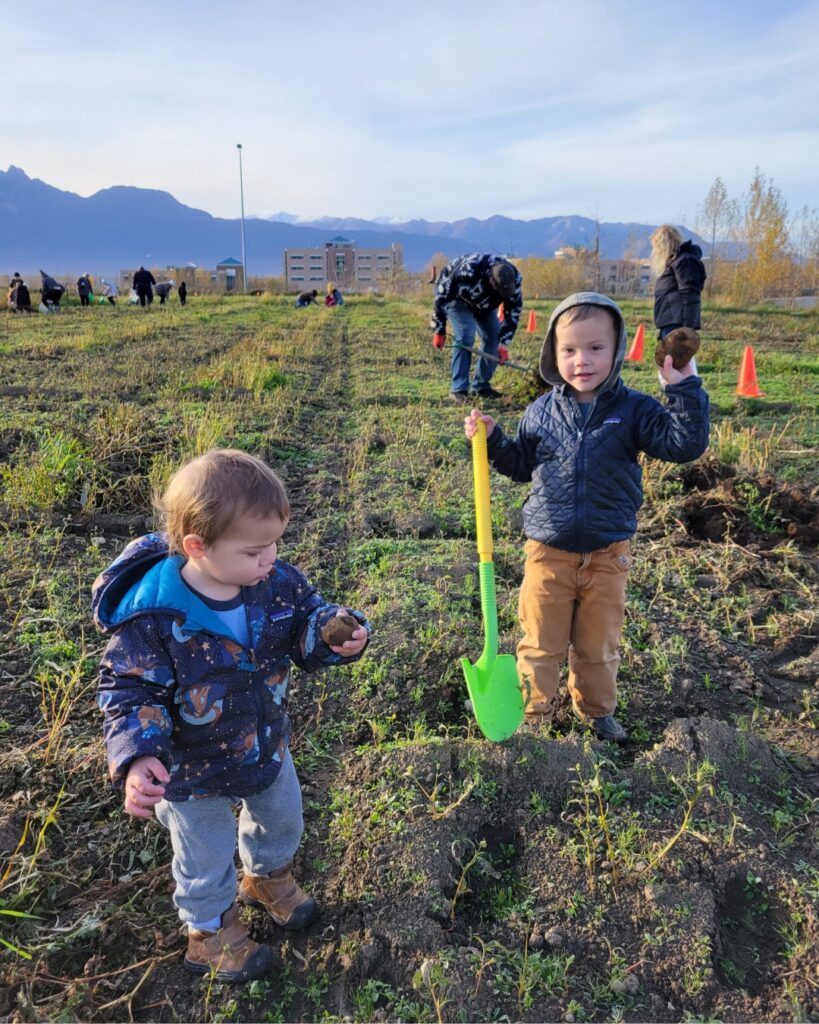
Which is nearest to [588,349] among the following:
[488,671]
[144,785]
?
[488,671]

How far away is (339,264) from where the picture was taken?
102 m

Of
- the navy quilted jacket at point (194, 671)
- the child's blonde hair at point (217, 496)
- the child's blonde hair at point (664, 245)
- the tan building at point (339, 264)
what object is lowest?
the navy quilted jacket at point (194, 671)

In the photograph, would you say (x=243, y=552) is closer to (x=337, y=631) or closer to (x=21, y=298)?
(x=337, y=631)

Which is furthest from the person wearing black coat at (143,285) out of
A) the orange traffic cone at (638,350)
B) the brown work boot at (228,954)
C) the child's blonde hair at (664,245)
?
the brown work boot at (228,954)

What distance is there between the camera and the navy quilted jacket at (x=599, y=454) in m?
2.28

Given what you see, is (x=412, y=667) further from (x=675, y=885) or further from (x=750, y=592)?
(x=750, y=592)

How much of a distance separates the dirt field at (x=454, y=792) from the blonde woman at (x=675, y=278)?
2346 mm

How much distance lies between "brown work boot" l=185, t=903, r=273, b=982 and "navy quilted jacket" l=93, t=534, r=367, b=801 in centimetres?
33

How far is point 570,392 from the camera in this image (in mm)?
2434

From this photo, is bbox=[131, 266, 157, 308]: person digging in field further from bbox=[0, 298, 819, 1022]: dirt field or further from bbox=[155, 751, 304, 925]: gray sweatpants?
bbox=[155, 751, 304, 925]: gray sweatpants

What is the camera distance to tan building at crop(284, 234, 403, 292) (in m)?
101

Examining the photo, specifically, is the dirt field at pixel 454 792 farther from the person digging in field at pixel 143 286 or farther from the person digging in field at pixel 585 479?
Answer: the person digging in field at pixel 143 286

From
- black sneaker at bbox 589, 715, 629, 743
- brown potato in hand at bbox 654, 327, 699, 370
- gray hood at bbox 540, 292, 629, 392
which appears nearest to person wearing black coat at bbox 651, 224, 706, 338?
gray hood at bbox 540, 292, 629, 392

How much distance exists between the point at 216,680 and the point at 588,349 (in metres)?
1.54
